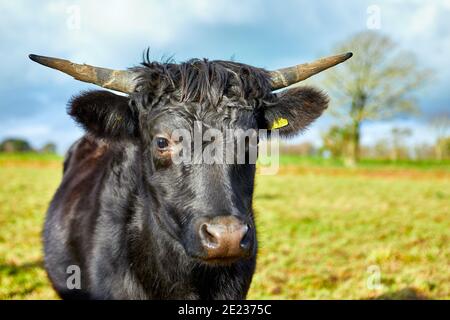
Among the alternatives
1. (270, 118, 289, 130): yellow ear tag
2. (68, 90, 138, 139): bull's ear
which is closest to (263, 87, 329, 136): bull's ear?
(270, 118, 289, 130): yellow ear tag

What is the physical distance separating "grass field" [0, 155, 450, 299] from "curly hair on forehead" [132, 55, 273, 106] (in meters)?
1.82

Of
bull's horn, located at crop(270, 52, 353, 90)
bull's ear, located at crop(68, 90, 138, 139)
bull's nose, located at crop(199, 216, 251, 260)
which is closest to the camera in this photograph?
bull's nose, located at crop(199, 216, 251, 260)

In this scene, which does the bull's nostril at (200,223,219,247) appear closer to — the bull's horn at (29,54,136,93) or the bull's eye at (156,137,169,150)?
the bull's eye at (156,137,169,150)

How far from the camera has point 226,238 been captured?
3076 mm

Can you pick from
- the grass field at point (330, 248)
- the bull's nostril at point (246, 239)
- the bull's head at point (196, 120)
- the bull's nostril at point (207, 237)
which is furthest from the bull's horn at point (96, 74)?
the grass field at point (330, 248)

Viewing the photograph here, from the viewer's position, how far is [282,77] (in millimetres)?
4371

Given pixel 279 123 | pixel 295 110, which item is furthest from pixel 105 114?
pixel 295 110

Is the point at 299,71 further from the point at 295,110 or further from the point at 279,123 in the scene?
the point at 279,123

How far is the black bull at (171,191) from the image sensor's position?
343 cm

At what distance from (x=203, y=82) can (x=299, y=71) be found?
1.00 metres

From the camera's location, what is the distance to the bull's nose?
3080 mm
